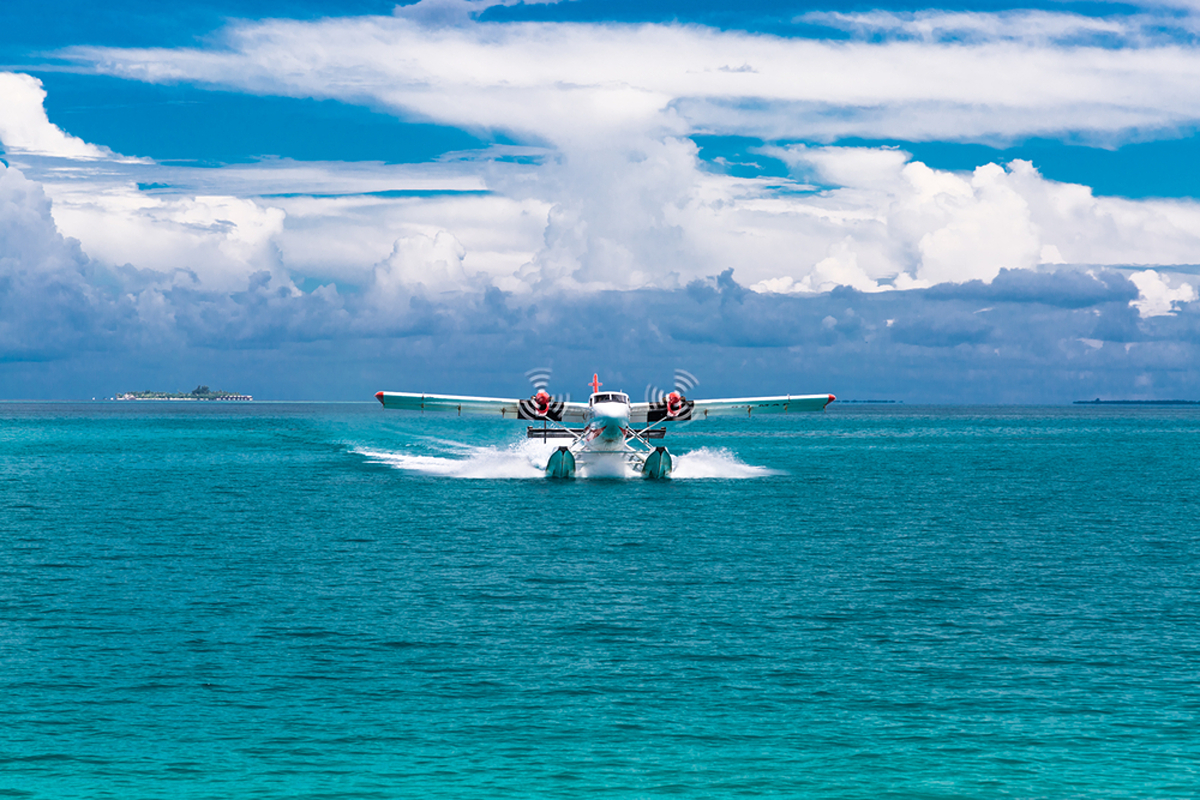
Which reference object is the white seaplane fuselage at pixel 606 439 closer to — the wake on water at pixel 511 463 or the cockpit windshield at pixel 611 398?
the cockpit windshield at pixel 611 398

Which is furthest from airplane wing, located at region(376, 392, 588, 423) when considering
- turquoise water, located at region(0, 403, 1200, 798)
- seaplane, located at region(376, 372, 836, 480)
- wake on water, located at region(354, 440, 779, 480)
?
turquoise water, located at region(0, 403, 1200, 798)

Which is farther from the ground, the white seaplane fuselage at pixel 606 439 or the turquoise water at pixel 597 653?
the white seaplane fuselage at pixel 606 439

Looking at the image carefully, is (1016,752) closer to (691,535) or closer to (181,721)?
(181,721)

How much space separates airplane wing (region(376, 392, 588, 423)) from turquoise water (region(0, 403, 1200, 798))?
40.6 feet

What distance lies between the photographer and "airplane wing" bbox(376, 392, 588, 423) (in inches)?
2365

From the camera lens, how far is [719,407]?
6462 centimetres

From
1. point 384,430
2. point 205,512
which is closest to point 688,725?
point 205,512

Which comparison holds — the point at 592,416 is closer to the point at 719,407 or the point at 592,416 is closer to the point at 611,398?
the point at 611,398

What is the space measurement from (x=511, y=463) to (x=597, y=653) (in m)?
59.1

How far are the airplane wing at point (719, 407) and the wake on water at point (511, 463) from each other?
14.2 feet

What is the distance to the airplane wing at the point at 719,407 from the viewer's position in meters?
61.3

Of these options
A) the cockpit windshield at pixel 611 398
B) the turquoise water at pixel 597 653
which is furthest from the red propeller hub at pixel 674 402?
the turquoise water at pixel 597 653

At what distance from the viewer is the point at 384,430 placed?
15012 cm

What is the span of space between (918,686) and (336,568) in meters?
19.4
